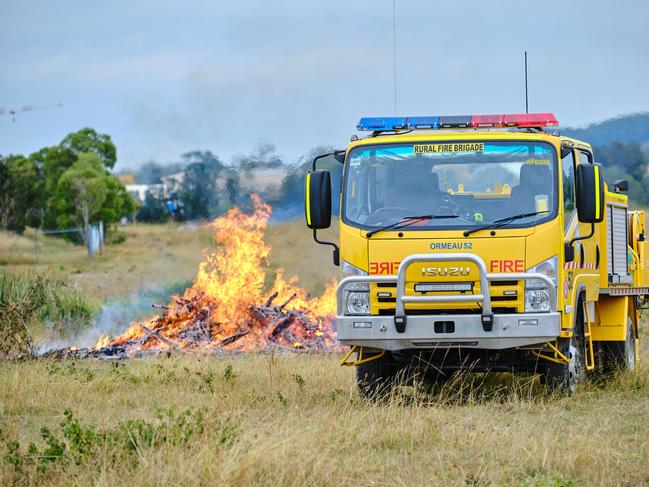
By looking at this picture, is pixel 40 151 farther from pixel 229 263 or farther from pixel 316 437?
pixel 316 437

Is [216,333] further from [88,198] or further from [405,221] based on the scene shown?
[88,198]

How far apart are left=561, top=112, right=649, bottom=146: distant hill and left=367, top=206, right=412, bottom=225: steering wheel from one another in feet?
24.8

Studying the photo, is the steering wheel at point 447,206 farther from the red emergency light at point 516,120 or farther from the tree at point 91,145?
the tree at point 91,145

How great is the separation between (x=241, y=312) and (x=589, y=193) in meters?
10.1

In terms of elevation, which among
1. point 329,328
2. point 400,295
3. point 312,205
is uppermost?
point 312,205

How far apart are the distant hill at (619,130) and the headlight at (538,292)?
24.9ft

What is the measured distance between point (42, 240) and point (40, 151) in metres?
16.1

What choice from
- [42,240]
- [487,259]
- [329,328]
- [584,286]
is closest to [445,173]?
[487,259]

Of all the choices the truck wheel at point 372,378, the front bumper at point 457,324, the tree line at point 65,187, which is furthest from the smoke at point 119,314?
the tree line at point 65,187

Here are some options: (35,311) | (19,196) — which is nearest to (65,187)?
(19,196)

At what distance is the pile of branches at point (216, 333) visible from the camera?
799 inches

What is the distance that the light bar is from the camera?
42.2ft

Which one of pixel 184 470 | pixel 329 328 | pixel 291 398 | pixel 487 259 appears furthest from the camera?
pixel 329 328

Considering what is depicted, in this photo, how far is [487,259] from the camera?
1203 centimetres
